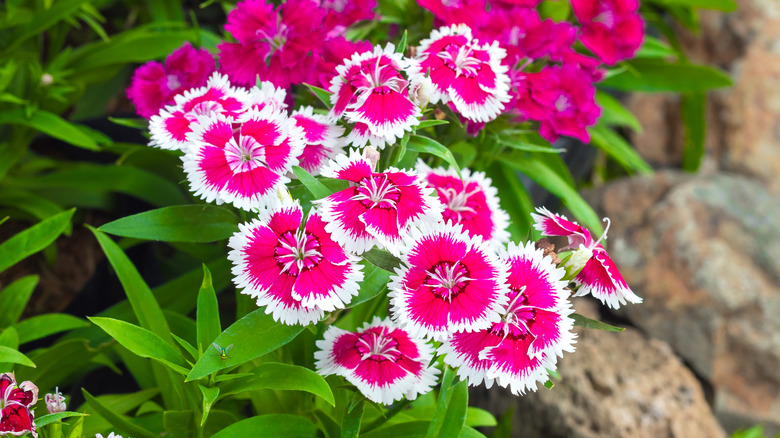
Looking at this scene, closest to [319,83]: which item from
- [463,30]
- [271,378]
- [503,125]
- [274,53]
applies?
[274,53]

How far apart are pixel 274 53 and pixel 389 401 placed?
1.97ft

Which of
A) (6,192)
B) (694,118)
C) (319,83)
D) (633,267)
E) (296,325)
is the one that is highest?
(319,83)

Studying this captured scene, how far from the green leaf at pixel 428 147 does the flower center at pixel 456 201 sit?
0.06 metres

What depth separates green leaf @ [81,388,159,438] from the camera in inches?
38.4

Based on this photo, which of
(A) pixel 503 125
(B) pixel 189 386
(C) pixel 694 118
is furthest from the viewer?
(C) pixel 694 118

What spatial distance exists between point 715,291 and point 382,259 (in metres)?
1.43

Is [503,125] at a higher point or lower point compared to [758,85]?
higher

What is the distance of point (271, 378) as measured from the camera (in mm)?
906

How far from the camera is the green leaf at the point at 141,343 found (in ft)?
2.80

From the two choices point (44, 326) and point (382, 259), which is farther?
point (44, 326)

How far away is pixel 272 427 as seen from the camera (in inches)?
38.0

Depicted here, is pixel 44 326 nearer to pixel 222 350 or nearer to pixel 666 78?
pixel 222 350

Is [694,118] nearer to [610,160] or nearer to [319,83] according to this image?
[610,160]

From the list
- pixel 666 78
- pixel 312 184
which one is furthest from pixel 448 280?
pixel 666 78
